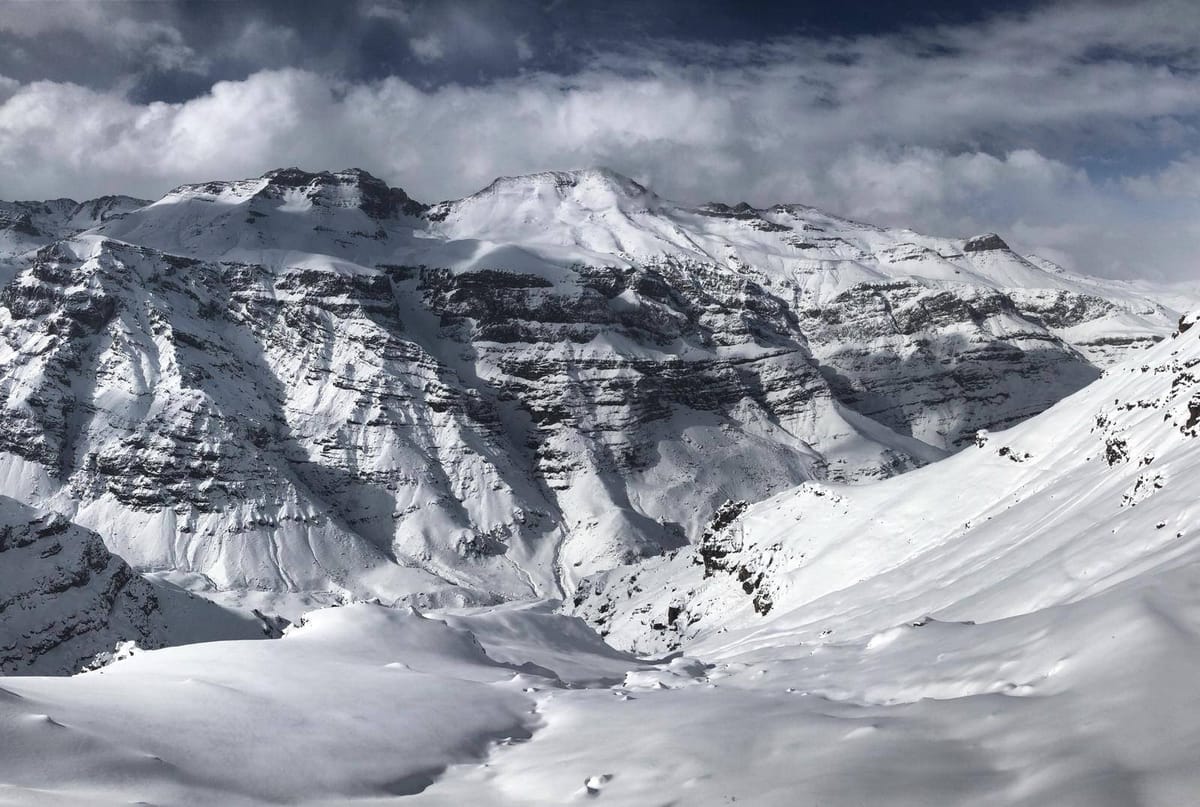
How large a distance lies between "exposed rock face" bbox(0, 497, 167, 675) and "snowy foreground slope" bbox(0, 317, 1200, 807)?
94.3m

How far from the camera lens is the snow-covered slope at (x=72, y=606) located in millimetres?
112250

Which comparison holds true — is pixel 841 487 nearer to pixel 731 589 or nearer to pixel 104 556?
pixel 731 589

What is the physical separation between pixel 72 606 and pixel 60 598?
187cm

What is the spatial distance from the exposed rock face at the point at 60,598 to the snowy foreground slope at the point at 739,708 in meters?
94.3

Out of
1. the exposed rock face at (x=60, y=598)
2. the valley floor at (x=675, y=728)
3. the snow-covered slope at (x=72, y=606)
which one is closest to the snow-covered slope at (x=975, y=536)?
the valley floor at (x=675, y=728)

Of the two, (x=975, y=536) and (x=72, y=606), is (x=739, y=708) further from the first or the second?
(x=72, y=606)

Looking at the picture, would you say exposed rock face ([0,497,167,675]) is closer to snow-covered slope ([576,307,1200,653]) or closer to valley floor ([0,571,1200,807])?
snow-covered slope ([576,307,1200,653])

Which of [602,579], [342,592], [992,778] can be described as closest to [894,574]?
[992,778]

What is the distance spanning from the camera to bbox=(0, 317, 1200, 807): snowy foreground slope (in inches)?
455

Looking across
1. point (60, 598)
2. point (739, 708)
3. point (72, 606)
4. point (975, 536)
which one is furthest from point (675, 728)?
point (60, 598)

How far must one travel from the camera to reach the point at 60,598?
119188 millimetres

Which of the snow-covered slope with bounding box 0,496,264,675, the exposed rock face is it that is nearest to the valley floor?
the exposed rock face

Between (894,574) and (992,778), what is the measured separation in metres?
43.4

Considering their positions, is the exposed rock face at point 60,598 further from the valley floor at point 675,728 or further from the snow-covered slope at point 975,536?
the valley floor at point 675,728
